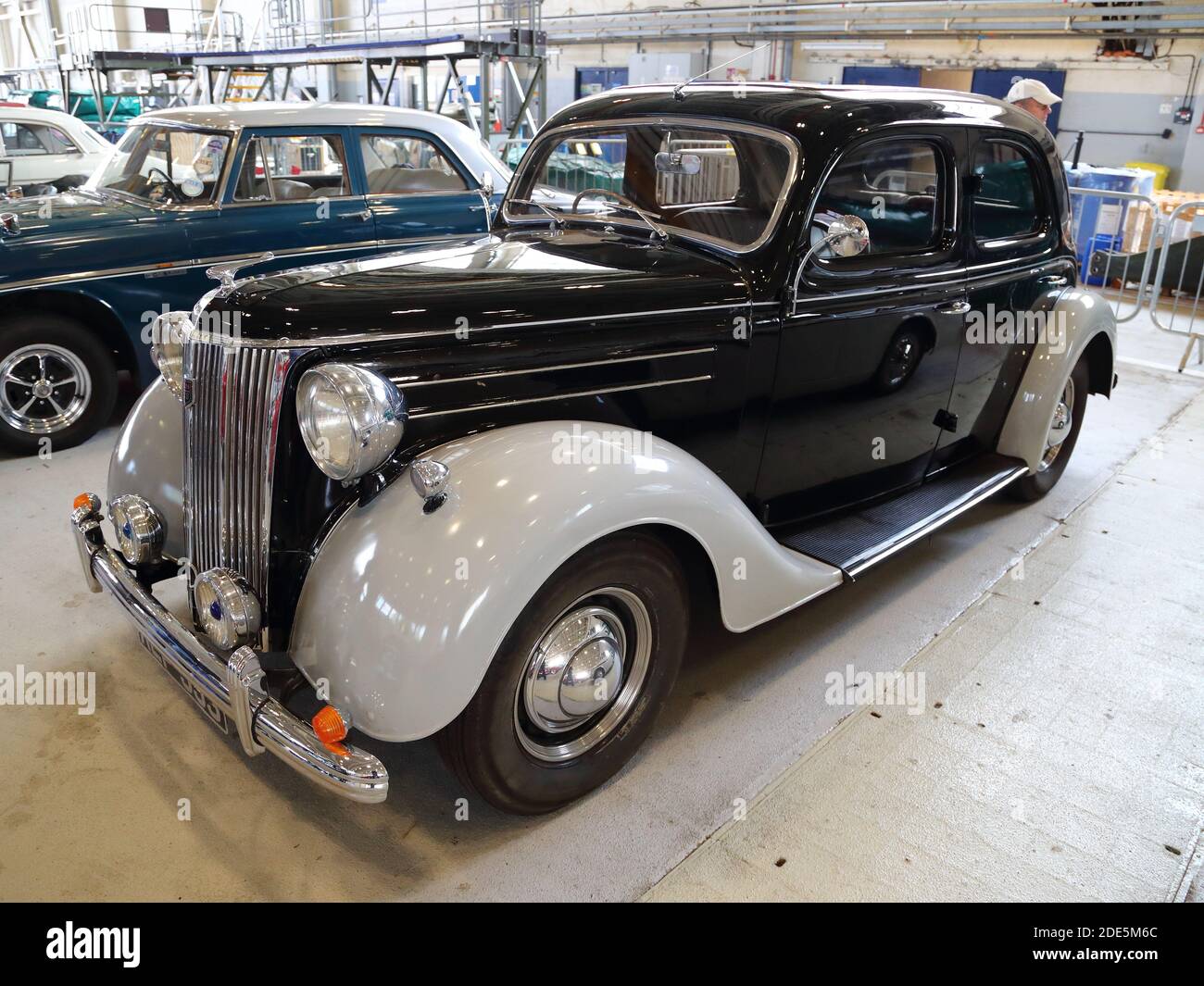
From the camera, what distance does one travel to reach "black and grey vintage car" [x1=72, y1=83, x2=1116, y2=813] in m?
2.08

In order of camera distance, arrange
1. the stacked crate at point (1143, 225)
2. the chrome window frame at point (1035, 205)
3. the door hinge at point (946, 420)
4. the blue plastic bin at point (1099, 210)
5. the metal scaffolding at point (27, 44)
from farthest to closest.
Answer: the metal scaffolding at point (27, 44) → the blue plastic bin at point (1099, 210) → the stacked crate at point (1143, 225) → the door hinge at point (946, 420) → the chrome window frame at point (1035, 205)

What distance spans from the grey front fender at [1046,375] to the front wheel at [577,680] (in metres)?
2.33

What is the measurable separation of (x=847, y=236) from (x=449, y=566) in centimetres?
157

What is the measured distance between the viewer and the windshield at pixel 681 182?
294cm

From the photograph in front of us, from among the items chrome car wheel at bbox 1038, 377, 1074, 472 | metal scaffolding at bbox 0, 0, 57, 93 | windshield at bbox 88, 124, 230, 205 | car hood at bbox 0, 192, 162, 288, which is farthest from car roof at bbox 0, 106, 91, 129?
metal scaffolding at bbox 0, 0, 57, 93

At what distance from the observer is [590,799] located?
2.52m

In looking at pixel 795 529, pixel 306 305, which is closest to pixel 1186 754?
pixel 795 529

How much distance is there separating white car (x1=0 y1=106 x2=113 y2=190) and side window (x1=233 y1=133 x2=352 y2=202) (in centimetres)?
487

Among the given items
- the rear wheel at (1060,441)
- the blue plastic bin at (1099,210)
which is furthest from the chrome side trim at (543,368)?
the blue plastic bin at (1099,210)

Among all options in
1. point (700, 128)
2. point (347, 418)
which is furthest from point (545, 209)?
point (347, 418)

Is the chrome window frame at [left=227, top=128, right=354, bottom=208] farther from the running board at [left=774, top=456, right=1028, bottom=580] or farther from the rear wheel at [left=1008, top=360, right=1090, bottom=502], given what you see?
the rear wheel at [left=1008, top=360, right=1090, bottom=502]

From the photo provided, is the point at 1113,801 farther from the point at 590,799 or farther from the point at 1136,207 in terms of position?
the point at 1136,207

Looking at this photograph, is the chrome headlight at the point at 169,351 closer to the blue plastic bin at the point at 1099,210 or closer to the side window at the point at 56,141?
the side window at the point at 56,141
